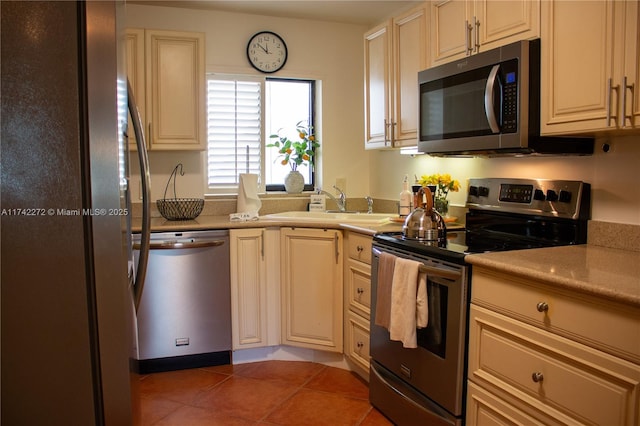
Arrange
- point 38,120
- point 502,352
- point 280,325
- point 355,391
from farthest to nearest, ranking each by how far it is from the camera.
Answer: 1. point 280,325
2. point 355,391
3. point 502,352
4. point 38,120

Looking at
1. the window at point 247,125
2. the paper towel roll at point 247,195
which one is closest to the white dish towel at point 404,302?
the paper towel roll at point 247,195

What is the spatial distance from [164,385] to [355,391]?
3.58 feet

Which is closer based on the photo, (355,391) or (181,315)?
(355,391)

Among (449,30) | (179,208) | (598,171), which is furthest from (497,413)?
(179,208)

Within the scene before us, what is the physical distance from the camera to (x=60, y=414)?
1030mm

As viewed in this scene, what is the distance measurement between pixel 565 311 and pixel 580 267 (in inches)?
7.6

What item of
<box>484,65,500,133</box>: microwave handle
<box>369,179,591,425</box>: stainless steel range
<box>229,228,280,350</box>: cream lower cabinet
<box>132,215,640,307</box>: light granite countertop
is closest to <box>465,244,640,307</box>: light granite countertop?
<box>132,215,640,307</box>: light granite countertop

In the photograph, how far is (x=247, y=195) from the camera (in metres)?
3.42

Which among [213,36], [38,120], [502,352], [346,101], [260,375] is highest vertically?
[213,36]

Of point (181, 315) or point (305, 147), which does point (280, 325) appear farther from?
point (305, 147)

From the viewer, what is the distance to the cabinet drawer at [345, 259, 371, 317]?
8.93ft

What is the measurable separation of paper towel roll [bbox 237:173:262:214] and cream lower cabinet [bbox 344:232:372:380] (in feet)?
2.62

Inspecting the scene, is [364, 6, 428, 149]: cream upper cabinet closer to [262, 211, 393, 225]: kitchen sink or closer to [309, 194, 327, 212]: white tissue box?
Answer: [262, 211, 393, 225]: kitchen sink

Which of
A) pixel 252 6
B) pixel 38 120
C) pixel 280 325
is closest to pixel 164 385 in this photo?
pixel 280 325
